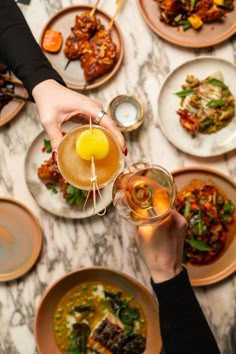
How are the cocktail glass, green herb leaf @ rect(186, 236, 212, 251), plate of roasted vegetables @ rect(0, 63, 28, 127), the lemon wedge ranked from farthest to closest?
plate of roasted vegetables @ rect(0, 63, 28, 127)
green herb leaf @ rect(186, 236, 212, 251)
the cocktail glass
the lemon wedge

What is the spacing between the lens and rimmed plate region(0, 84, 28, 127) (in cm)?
261

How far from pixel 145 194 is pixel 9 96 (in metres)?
0.98

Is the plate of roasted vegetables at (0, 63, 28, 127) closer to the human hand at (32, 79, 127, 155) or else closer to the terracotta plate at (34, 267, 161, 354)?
the human hand at (32, 79, 127, 155)

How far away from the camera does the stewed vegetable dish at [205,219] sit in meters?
2.50

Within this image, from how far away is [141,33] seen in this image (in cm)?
268

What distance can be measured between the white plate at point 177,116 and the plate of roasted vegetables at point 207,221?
12 cm

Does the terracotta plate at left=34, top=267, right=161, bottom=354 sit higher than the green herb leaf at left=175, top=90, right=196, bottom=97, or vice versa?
the green herb leaf at left=175, top=90, right=196, bottom=97

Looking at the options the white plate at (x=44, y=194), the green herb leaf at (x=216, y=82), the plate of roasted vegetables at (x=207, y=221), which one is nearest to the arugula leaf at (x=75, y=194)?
the white plate at (x=44, y=194)

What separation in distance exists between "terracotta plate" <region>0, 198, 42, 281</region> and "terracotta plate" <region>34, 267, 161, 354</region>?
0.19 metres

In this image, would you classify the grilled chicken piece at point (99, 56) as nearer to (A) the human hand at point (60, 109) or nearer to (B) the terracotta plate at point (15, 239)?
(A) the human hand at point (60, 109)

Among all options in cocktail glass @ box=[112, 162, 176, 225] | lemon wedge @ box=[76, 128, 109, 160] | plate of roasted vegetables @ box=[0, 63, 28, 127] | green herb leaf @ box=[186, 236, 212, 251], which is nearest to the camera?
lemon wedge @ box=[76, 128, 109, 160]

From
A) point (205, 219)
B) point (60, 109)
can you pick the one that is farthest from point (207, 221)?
point (60, 109)

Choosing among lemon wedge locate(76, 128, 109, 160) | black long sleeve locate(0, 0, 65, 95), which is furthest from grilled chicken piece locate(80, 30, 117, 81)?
lemon wedge locate(76, 128, 109, 160)

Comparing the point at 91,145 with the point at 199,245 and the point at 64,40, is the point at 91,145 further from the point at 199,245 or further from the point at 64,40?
the point at 64,40
